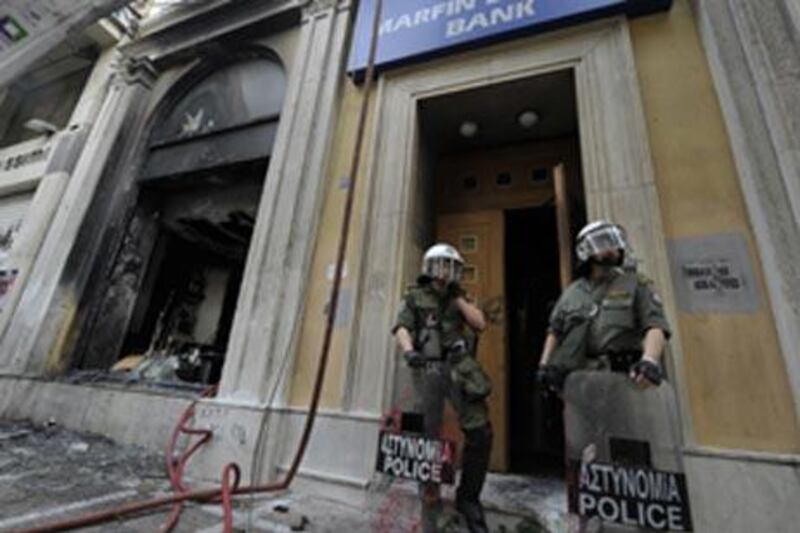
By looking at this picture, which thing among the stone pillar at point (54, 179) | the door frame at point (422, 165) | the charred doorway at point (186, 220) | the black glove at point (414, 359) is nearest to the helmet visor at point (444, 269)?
the black glove at point (414, 359)

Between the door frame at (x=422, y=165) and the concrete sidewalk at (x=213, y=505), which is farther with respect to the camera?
the door frame at (x=422, y=165)

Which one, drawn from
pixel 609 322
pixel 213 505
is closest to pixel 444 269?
pixel 609 322

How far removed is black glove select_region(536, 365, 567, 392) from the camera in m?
2.58

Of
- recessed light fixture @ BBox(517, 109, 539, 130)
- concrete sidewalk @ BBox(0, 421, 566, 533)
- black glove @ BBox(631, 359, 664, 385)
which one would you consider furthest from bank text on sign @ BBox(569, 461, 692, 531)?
recessed light fixture @ BBox(517, 109, 539, 130)

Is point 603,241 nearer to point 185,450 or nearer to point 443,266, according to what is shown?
point 443,266

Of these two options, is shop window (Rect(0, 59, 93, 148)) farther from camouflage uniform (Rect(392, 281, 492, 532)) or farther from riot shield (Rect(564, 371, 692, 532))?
riot shield (Rect(564, 371, 692, 532))

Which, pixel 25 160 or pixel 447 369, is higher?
pixel 25 160

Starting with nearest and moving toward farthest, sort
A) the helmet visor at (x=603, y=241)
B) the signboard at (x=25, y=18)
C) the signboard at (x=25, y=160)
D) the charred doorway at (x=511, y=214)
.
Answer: the signboard at (x=25, y=18) < the helmet visor at (x=603, y=241) < the charred doorway at (x=511, y=214) < the signboard at (x=25, y=160)

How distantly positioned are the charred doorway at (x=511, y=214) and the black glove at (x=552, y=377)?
1.78 metres

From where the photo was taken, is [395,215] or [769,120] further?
[395,215]

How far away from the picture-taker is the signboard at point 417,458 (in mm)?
2408

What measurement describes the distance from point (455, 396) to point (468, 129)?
351 centimetres

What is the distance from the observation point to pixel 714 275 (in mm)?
3129

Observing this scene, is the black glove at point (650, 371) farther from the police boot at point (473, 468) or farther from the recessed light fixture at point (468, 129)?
the recessed light fixture at point (468, 129)
